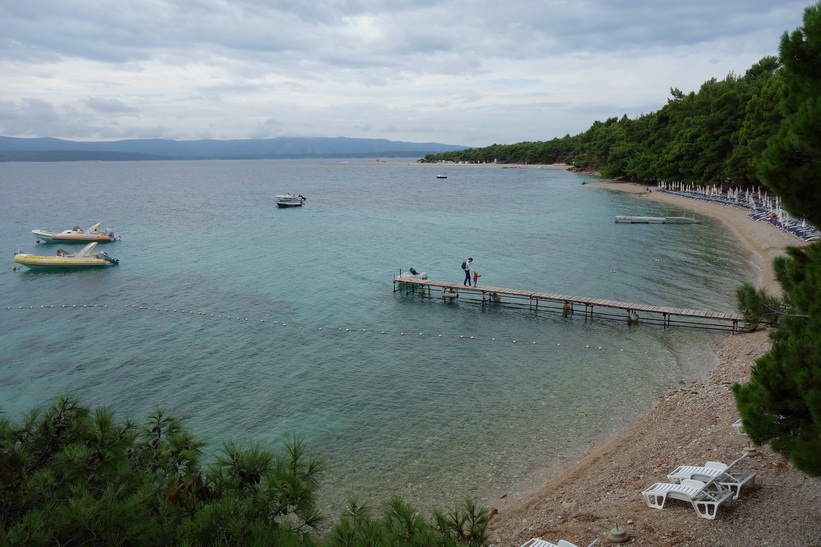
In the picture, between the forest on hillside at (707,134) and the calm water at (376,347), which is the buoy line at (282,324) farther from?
the forest on hillside at (707,134)

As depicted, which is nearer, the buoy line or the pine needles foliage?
the pine needles foliage

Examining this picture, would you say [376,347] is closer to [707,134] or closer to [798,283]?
[798,283]

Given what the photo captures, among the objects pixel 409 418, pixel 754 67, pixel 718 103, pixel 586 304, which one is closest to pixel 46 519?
pixel 409 418

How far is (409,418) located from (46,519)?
1272 centimetres

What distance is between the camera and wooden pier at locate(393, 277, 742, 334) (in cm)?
2455

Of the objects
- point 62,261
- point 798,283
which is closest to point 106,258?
point 62,261

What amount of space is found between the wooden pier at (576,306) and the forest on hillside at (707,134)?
2570cm

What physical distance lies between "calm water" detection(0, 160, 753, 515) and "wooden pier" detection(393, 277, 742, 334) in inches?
38.5

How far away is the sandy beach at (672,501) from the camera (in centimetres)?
932

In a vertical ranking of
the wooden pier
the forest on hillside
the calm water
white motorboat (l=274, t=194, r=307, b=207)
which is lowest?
the calm water

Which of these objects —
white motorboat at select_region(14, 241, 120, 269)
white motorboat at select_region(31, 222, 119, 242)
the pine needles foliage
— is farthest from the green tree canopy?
white motorboat at select_region(31, 222, 119, 242)

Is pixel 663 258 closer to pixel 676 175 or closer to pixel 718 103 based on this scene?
pixel 718 103

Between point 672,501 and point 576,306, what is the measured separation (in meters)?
18.0

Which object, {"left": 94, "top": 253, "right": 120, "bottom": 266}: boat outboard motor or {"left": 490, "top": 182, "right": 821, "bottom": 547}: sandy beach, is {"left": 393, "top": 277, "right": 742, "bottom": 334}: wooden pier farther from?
{"left": 94, "top": 253, "right": 120, "bottom": 266}: boat outboard motor
